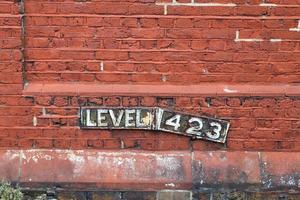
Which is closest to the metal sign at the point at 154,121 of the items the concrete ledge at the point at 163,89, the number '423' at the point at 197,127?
the number '423' at the point at 197,127

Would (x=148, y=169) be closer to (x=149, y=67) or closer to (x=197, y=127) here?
(x=197, y=127)

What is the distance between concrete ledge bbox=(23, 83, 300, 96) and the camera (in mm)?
3748

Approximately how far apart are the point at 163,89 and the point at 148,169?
0.63m

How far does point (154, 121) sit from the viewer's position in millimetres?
3812

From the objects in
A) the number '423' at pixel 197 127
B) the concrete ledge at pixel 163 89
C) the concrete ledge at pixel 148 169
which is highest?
the concrete ledge at pixel 163 89

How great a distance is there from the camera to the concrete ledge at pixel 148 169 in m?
3.77

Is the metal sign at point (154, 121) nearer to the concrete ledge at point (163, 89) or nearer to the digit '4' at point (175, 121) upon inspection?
the digit '4' at point (175, 121)

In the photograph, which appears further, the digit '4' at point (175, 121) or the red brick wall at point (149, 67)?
the digit '4' at point (175, 121)

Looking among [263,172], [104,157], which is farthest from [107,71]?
[263,172]

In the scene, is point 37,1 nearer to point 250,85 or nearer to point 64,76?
point 64,76

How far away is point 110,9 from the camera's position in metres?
3.62

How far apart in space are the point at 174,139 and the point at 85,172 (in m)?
0.74

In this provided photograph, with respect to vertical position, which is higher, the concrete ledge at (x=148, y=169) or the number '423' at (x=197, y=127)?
the number '423' at (x=197, y=127)

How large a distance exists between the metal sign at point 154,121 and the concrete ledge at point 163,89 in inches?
5.5
